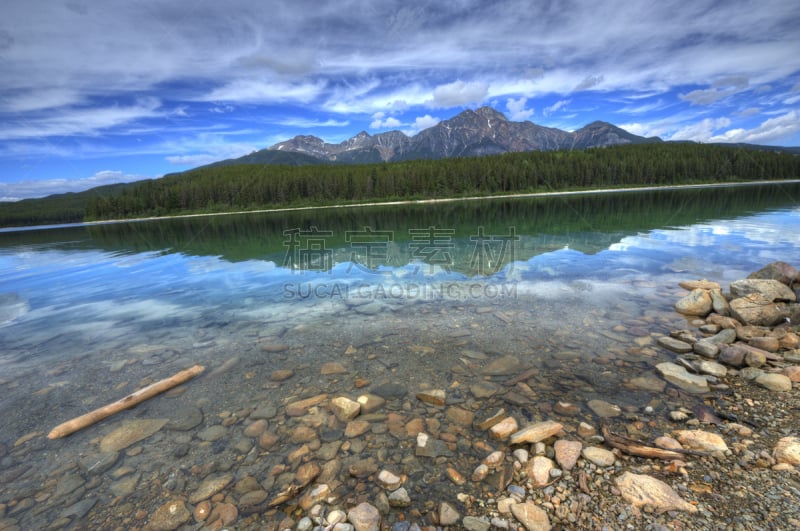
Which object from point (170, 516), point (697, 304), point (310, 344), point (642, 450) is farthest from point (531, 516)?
point (697, 304)

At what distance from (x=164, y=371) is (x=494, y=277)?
13.8 meters

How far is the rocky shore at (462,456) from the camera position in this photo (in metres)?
4.29

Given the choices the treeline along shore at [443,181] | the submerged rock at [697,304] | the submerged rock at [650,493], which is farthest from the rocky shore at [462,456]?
the treeline along shore at [443,181]

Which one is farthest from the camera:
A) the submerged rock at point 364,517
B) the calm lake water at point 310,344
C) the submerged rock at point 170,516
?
the calm lake water at point 310,344

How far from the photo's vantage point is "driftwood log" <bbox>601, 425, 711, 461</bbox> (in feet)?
16.0

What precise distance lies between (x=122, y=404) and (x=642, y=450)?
9.88 m

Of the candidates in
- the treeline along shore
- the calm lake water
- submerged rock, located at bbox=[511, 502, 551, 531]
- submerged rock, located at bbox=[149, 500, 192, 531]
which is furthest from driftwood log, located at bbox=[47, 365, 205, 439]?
the treeline along shore

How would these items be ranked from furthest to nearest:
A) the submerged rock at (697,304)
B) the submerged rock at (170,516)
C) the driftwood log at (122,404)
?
the submerged rock at (697,304) → the driftwood log at (122,404) → the submerged rock at (170,516)

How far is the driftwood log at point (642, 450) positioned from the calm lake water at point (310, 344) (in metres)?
1.29

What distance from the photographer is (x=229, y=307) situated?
14.7 meters

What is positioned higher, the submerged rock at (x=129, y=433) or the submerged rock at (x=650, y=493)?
the submerged rock at (x=650, y=493)

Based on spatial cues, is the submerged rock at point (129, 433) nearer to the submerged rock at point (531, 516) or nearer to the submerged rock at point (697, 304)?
the submerged rock at point (531, 516)

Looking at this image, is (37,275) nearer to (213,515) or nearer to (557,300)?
(213,515)

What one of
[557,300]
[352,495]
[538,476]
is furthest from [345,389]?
[557,300]
